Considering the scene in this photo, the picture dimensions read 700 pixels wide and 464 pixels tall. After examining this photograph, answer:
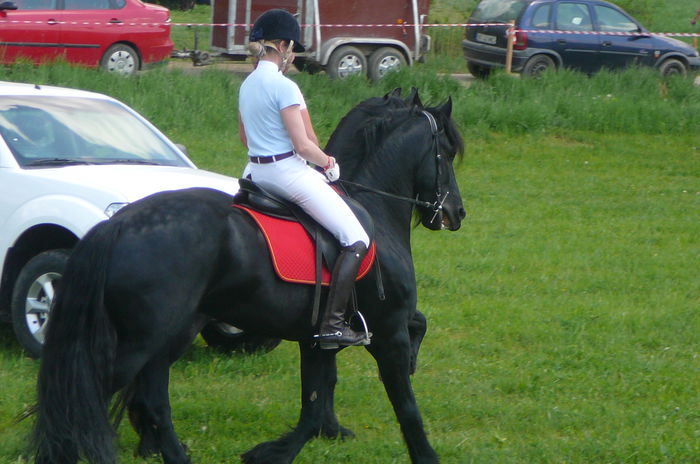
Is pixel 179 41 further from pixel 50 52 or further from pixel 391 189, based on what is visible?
pixel 391 189

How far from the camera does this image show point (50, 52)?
17.2m

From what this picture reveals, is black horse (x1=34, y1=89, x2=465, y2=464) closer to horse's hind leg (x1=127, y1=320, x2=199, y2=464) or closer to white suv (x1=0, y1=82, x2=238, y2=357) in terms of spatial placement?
horse's hind leg (x1=127, y1=320, x2=199, y2=464)

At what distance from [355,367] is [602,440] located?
2.02 m

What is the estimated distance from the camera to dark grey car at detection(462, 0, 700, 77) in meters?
20.1

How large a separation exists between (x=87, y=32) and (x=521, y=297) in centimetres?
1097

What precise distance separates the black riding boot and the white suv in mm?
2165

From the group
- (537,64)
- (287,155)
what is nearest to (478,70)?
(537,64)

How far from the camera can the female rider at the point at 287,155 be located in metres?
5.19

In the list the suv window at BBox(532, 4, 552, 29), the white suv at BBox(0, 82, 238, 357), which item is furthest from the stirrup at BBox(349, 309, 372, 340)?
the suv window at BBox(532, 4, 552, 29)

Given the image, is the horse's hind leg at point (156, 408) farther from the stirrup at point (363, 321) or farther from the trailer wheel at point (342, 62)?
the trailer wheel at point (342, 62)

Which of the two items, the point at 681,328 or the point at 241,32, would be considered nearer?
the point at 681,328

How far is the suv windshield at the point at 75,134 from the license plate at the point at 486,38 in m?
13.2

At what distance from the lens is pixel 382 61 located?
1980 cm

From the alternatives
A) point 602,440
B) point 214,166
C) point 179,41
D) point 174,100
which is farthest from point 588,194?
point 179,41
